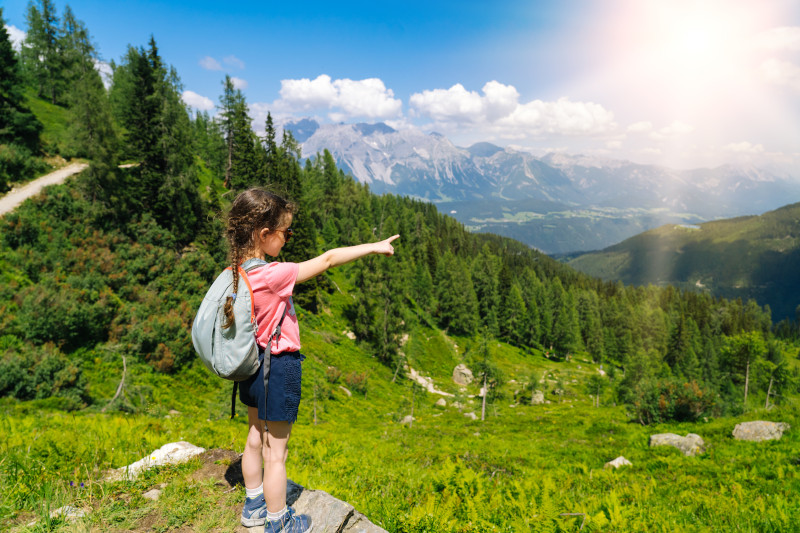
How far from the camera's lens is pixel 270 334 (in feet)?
10.6

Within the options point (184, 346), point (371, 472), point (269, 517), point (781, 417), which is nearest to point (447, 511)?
point (269, 517)

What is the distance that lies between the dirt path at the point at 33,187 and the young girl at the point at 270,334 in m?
23.5

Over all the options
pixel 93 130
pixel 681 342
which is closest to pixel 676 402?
pixel 93 130

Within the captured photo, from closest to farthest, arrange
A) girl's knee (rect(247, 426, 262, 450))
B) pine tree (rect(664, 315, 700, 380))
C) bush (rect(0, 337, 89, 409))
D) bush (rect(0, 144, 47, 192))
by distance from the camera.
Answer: girl's knee (rect(247, 426, 262, 450)), bush (rect(0, 337, 89, 409)), bush (rect(0, 144, 47, 192)), pine tree (rect(664, 315, 700, 380))

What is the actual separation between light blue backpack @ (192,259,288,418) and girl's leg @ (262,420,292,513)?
759mm

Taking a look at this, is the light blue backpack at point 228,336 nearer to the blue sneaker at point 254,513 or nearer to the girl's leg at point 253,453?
the girl's leg at point 253,453

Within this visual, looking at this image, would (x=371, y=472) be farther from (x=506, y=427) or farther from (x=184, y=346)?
(x=506, y=427)

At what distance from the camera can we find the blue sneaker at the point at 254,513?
3588 mm

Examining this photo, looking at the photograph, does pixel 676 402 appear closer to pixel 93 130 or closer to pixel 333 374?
pixel 333 374

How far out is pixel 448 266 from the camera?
86.9 metres

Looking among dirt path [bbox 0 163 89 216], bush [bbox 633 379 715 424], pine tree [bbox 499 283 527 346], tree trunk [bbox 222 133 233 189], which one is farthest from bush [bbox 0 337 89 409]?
pine tree [bbox 499 283 527 346]

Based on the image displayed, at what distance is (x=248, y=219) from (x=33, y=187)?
28.9m

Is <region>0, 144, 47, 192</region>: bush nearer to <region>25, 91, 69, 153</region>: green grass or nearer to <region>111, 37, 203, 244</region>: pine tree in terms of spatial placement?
<region>25, 91, 69, 153</region>: green grass

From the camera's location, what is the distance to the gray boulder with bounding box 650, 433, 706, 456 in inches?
451
